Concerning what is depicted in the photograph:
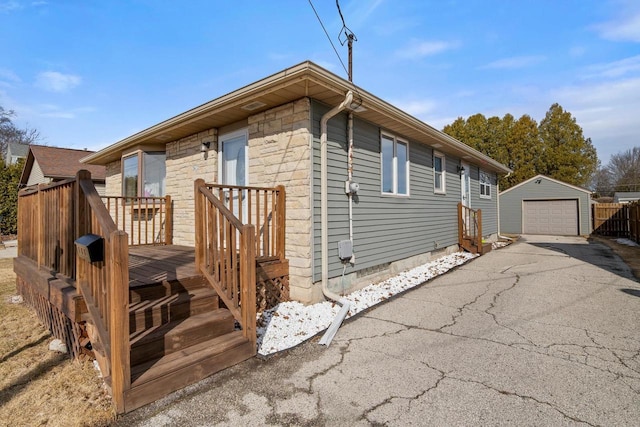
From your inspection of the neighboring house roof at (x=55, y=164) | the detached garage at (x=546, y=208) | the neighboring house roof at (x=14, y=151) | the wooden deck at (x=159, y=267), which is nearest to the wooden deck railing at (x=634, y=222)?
the detached garage at (x=546, y=208)

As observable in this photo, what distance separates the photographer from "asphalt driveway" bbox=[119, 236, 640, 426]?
2.12m

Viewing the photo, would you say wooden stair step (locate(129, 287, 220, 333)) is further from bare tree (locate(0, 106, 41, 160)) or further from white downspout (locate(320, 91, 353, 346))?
bare tree (locate(0, 106, 41, 160))

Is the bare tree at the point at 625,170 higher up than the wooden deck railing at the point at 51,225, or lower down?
higher up

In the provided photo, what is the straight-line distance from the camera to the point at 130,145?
7422mm

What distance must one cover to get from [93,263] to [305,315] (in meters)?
2.40

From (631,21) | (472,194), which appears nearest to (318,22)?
(631,21)

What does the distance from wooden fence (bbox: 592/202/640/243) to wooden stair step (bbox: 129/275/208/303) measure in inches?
690

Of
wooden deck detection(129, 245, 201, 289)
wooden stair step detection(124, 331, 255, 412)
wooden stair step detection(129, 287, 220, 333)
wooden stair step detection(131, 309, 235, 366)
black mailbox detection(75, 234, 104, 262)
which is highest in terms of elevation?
black mailbox detection(75, 234, 104, 262)

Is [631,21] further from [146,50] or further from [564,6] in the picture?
[146,50]

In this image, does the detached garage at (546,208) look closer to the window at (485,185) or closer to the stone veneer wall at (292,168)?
the window at (485,185)

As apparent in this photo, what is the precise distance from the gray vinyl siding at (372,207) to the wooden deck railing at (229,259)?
1.51 m

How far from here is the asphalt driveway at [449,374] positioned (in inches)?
83.5

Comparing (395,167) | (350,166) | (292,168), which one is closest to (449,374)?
(292,168)

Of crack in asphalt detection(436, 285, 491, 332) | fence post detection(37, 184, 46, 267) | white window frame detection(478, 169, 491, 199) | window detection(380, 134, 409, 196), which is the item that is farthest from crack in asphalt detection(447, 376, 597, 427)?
white window frame detection(478, 169, 491, 199)
